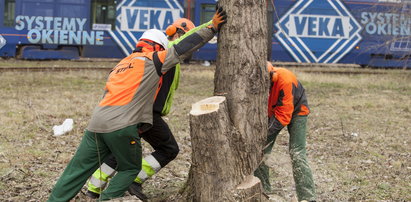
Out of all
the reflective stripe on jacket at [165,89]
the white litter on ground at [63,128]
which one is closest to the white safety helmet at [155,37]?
the reflective stripe on jacket at [165,89]

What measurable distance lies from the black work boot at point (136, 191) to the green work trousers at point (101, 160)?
1.24 ft

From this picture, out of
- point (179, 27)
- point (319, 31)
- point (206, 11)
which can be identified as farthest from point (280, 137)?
point (319, 31)

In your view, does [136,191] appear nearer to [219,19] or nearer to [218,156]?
[218,156]

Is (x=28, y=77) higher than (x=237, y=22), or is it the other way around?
(x=237, y=22)

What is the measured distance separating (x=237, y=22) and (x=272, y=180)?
2491mm

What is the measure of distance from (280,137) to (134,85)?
476 centimetres

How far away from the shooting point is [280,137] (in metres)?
8.70

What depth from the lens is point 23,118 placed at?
30.0 ft

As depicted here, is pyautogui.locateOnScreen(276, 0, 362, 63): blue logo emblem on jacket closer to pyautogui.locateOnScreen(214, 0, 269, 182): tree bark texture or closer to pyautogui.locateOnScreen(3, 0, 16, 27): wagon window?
pyautogui.locateOnScreen(3, 0, 16, 27): wagon window

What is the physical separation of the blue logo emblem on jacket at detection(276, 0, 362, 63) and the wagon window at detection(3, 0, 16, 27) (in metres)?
9.32

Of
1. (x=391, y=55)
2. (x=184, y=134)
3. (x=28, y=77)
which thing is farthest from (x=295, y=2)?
(x=184, y=134)

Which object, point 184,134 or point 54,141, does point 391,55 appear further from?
point 54,141

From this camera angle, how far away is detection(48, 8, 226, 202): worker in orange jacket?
14.1ft

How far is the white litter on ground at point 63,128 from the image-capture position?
817 cm
